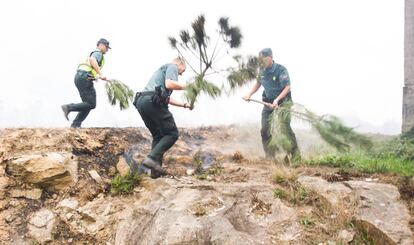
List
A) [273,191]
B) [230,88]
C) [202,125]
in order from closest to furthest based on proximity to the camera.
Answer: [273,191] → [230,88] → [202,125]

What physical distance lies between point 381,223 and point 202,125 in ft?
22.9

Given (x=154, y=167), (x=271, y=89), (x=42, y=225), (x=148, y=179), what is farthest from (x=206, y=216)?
(x=271, y=89)

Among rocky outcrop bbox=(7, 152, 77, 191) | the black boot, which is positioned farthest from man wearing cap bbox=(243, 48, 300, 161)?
rocky outcrop bbox=(7, 152, 77, 191)

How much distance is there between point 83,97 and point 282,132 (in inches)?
143

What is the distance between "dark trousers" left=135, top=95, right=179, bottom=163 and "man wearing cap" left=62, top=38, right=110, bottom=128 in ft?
6.18

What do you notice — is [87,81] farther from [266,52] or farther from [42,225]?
[266,52]

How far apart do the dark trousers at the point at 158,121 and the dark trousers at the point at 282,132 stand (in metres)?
1.45

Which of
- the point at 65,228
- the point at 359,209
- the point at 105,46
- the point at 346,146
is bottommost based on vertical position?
the point at 65,228

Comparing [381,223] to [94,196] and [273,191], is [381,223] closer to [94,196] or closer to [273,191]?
[273,191]

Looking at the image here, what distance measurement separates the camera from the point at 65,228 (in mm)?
A: 5148

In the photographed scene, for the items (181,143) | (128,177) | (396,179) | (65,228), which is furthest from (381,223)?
(181,143)

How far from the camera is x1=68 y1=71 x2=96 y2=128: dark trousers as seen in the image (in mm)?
7378

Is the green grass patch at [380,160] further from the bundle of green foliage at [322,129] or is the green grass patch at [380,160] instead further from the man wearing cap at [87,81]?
the man wearing cap at [87,81]

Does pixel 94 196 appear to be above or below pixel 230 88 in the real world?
below
